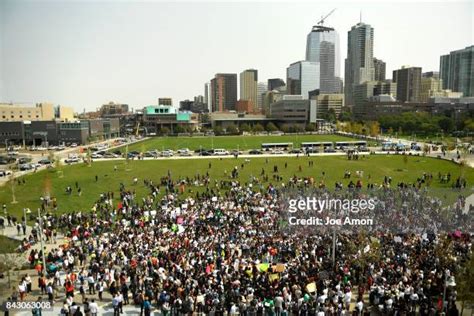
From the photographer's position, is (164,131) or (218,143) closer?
(218,143)

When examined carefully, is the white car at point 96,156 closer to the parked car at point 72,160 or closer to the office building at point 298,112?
the parked car at point 72,160

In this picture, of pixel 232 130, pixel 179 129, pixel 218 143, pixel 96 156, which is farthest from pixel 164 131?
pixel 96 156

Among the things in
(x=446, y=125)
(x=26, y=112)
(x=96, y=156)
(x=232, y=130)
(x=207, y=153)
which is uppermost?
(x=26, y=112)

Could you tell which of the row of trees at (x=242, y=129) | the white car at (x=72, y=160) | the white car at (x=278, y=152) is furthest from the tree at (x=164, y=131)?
the white car at (x=278, y=152)

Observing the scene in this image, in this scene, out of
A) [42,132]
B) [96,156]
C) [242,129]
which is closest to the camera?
[96,156]

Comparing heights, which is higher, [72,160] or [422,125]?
[422,125]

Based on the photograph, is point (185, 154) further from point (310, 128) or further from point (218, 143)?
point (310, 128)

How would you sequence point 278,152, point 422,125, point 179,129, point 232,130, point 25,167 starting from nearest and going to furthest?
point 25,167 < point 278,152 < point 422,125 < point 232,130 < point 179,129
